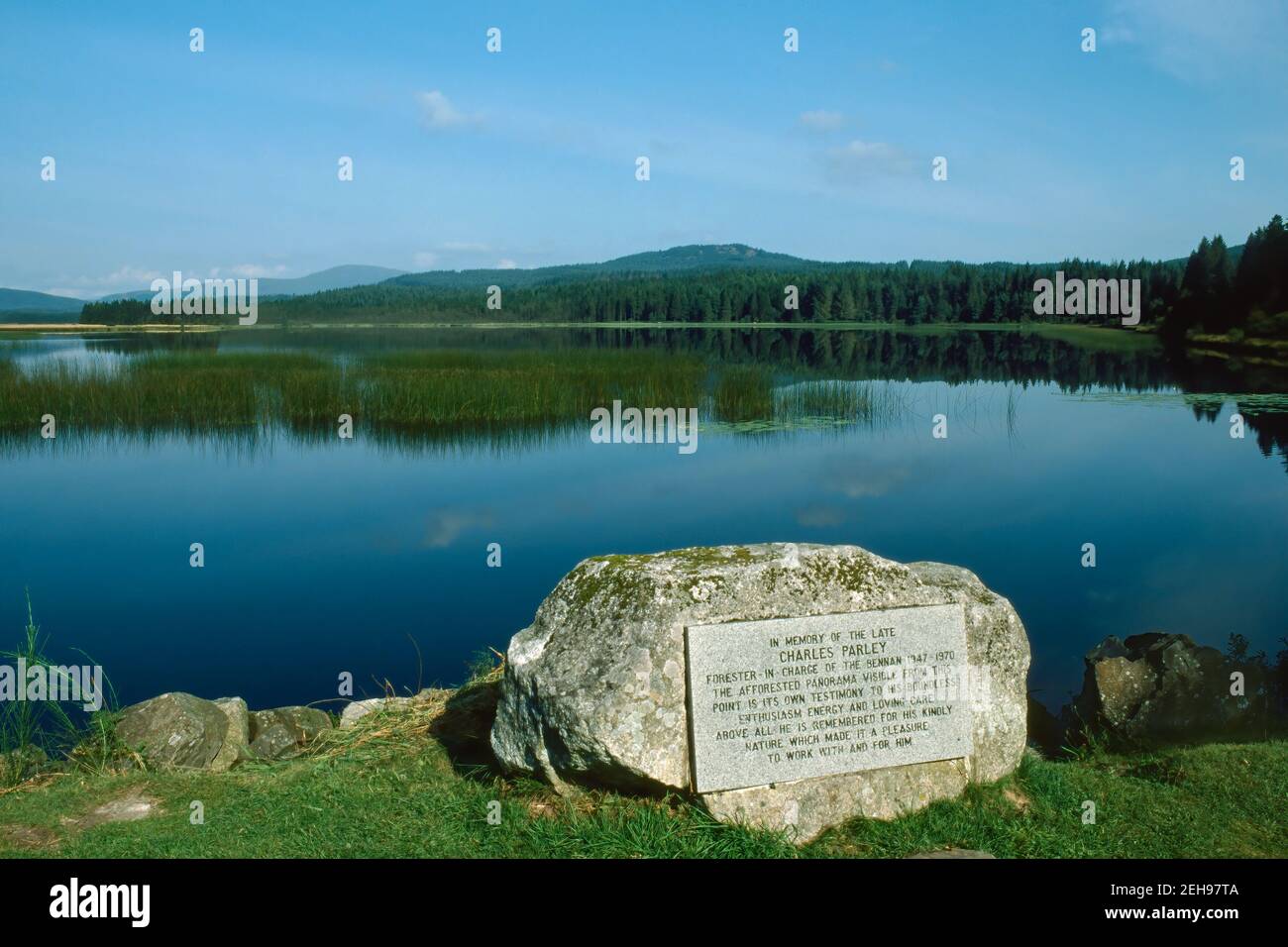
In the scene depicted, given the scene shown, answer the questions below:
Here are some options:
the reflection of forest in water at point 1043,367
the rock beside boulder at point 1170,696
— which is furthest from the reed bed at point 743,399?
the rock beside boulder at point 1170,696

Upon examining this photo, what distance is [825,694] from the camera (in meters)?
4.97

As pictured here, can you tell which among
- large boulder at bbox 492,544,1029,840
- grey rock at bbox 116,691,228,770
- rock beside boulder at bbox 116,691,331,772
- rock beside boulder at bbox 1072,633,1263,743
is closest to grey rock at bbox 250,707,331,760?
rock beside boulder at bbox 116,691,331,772

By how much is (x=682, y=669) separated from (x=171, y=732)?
3.73m

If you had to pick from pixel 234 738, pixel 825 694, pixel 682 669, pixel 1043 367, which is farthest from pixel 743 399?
pixel 1043 367

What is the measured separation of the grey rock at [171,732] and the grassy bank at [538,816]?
452 mm

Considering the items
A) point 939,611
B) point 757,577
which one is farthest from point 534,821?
point 939,611

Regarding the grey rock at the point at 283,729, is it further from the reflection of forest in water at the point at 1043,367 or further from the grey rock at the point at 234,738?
the reflection of forest in water at the point at 1043,367

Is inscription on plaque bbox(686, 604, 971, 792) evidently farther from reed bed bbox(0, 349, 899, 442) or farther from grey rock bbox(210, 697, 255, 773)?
reed bed bbox(0, 349, 899, 442)

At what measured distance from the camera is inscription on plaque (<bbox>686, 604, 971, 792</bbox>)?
4.81 metres

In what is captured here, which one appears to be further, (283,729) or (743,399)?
(743,399)

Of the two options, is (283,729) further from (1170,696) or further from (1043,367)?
(1043,367)

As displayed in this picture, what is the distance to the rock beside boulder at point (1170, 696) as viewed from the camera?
6.87m
